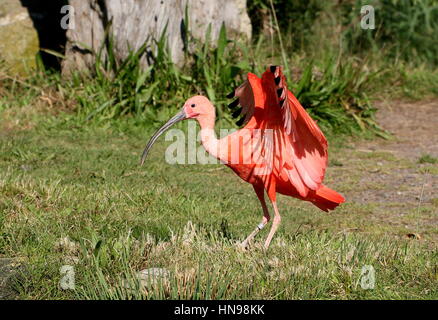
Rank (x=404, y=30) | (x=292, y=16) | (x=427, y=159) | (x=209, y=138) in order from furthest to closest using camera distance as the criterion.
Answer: (x=292, y=16)
(x=404, y=30)
(x=427, y=159)
(x=209, y=138)

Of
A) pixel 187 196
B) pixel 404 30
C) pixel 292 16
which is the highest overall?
pixel 292 16

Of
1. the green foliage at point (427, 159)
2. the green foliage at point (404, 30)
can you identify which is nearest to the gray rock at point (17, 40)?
the green foliage at point (404, 30)

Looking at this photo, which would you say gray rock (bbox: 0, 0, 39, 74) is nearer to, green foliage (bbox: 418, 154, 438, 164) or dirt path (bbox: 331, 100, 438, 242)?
dirt path (bbox: 331, 100, 438, 242)

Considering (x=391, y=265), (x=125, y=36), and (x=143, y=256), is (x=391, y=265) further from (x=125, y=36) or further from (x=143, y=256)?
(x=125, y=36)

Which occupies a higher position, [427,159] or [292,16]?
[292,16]

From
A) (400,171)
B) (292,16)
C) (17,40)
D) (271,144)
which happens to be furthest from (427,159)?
(17,40)

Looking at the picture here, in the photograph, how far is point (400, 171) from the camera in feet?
25.5

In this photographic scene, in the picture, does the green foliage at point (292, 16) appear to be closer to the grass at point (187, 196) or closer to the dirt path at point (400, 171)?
the grass at point (187, 196)

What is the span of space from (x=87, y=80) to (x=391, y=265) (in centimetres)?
540

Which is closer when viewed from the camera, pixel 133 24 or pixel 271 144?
pixel 271 144

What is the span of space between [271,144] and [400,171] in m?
3.38

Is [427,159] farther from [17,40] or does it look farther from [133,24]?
[17,40]

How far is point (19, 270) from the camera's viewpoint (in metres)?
4.31
